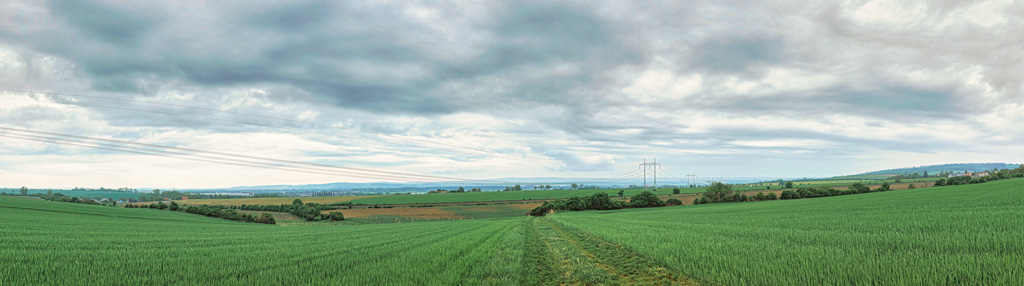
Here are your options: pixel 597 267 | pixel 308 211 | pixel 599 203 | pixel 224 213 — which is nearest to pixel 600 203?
pixel 599 203

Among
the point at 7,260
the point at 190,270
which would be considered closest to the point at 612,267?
the point at 190,270

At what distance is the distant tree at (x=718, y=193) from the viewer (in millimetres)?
100938

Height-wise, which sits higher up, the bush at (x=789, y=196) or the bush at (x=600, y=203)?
the bush at (x=789, y=196)

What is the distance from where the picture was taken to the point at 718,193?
103 metres

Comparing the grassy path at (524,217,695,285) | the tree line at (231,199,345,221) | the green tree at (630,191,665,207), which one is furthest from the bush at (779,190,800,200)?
the tree line at (231,199,345,221)

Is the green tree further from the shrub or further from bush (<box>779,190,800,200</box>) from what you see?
bush (<box>779,190,800,200</box>)

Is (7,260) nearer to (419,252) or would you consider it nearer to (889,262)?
(419,252)

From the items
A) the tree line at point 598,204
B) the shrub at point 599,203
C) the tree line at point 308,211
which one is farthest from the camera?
the shrub at point 599,203

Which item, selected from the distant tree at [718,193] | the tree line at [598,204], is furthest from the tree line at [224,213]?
the distant tree at [718,193]

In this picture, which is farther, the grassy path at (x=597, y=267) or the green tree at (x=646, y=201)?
the green tree at (x=646, y=201)

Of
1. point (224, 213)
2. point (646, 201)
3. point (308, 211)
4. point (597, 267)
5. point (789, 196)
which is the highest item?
point (597, 267)

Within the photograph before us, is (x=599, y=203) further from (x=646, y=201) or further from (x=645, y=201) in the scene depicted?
(x=646, y=201)

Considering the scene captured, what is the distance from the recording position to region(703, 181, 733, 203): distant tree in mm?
100938

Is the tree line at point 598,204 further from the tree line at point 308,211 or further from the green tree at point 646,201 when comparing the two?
the tree line at point 308,211
